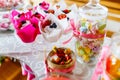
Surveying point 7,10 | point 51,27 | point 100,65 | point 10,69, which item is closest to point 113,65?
point 100,65

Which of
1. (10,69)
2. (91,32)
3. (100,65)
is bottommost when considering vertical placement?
(10,69)

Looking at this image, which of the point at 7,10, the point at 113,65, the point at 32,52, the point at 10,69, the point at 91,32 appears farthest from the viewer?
the point at 10,69

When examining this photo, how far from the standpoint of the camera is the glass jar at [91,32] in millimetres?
758

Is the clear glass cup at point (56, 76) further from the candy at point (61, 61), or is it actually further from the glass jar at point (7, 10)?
the glass jar at point (7, 10)

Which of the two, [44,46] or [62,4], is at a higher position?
[62,4]

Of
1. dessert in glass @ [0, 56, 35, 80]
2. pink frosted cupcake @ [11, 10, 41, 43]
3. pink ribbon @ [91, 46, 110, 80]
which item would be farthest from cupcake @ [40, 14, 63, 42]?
dessert in glass @ [0, 56, 35, 80]

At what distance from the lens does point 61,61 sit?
69 cm

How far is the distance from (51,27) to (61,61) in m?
0.17

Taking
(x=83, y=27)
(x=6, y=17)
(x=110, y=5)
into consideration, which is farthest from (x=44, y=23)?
(x=110, y=5)

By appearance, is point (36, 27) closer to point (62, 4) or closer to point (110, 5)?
point (62, 4)

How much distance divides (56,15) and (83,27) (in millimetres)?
170

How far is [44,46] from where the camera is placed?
88 cm

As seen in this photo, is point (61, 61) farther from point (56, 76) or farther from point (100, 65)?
point (100, 65)

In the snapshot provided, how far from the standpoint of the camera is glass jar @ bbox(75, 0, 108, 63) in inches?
29.8
